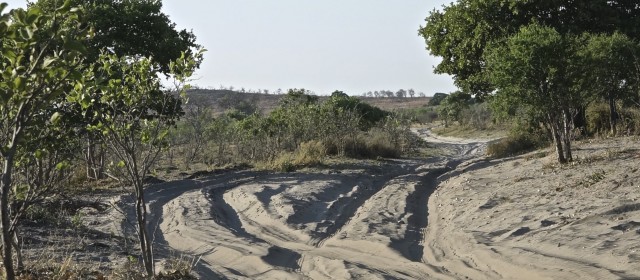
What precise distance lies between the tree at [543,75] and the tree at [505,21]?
169 inches

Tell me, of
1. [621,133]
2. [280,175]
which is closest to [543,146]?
[621,133]

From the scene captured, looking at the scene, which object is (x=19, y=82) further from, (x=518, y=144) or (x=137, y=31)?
(x=518, y=144)

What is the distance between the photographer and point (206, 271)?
23.2ft

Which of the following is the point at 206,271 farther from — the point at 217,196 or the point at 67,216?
the point at 217,196

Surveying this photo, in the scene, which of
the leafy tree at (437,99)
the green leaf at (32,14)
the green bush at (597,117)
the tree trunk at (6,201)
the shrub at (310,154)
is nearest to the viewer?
the green leaf at (32,14)

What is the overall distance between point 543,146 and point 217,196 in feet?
39.8

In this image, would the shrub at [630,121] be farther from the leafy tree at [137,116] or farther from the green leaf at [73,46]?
the green leaf at [73,46]

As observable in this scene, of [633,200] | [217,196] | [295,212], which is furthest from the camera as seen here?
[217,196]

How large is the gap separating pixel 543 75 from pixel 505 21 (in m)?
6.40

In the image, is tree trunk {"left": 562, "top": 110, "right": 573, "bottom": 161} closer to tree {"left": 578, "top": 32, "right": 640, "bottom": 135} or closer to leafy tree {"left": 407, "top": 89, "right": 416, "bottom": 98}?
tree {"left": 578, "top": 32, "right": 640, "bottom": 135}

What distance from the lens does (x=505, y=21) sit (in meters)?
19.9

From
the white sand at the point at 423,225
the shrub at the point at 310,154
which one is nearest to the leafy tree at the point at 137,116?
the white sand at the point at 423,225

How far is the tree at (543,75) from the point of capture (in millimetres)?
13805

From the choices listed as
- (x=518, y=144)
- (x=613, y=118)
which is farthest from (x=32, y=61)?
(x=518, y=144)
